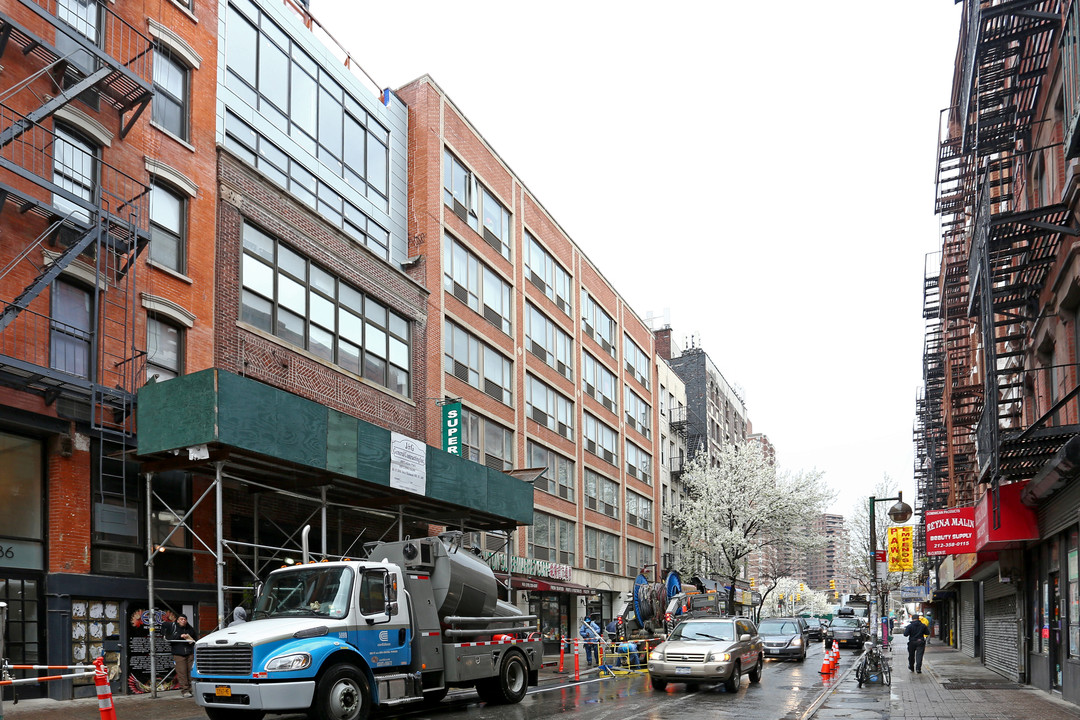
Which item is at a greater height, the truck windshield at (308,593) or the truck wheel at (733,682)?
the truck windshield at (308,593)

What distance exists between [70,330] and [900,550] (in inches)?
1349

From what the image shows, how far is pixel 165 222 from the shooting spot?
1984 cm

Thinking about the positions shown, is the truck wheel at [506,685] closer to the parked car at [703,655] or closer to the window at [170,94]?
the parked car at [703,655]

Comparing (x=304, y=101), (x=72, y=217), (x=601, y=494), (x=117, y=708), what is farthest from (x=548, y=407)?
(x=117, y=708)

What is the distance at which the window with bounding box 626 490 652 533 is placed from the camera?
5280cm

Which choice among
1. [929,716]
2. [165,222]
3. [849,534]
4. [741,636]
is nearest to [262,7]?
[165,222]

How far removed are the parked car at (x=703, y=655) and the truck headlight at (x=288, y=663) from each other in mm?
9879

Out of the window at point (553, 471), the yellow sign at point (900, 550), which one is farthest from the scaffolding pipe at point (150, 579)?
the yellow sign at point (900, 550)

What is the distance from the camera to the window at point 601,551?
1799 inches

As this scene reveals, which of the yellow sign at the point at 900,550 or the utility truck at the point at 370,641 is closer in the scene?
the utility truck at the point at 370,641

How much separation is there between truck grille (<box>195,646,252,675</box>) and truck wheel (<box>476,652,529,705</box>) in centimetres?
559

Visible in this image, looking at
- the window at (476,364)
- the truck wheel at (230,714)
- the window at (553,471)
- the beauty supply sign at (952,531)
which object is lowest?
the truck wheel at (230,714)

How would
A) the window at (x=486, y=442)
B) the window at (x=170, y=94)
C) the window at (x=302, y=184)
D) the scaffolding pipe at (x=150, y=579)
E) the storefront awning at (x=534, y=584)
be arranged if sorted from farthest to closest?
the window at (x=486, y=442) < the storefront awning at (x=534, y=584) < the window at (x=302, y=184) < the window at (x=170, y=94) < the scaffolding pipe at (x=150, y=579)

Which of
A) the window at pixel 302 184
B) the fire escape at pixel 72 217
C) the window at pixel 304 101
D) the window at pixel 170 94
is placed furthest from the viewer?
the window at pixel 304 101
